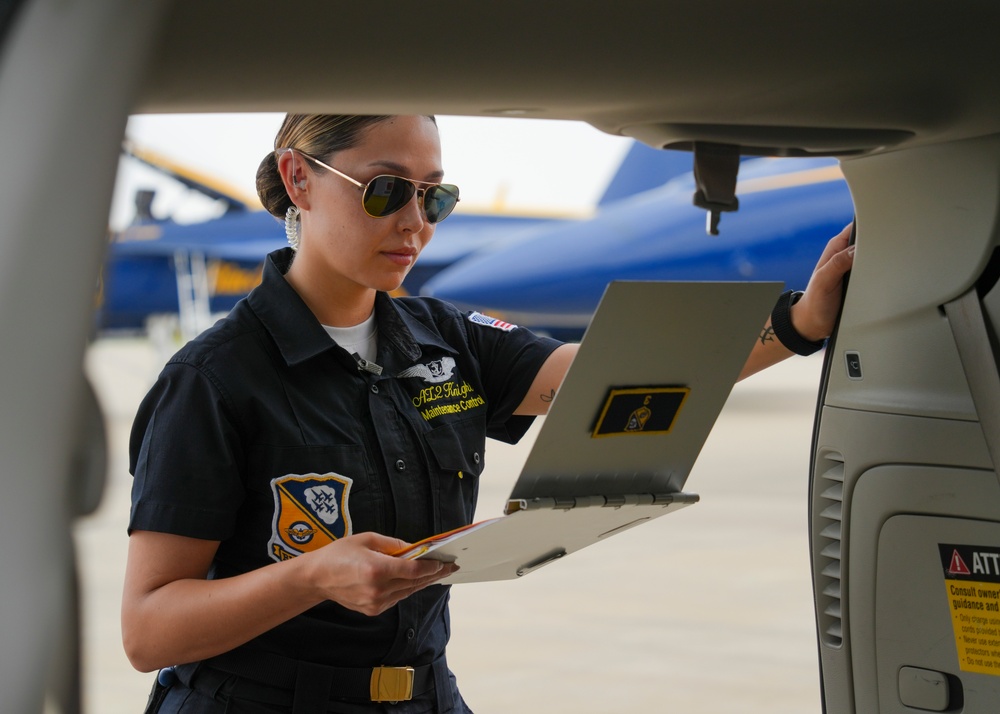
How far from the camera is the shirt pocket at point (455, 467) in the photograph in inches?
55.6

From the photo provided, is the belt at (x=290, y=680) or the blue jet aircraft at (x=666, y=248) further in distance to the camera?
the blue jet aircraft at (x=666, y=248)

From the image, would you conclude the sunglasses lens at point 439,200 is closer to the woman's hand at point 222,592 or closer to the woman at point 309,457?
the woman at point 309,457

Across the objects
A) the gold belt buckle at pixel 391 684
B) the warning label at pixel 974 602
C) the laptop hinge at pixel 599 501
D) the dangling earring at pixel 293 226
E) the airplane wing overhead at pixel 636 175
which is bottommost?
the gold belt buckle at pixel 391 684

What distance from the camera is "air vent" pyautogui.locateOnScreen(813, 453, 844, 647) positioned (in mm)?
1618

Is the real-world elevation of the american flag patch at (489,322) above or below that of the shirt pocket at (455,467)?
above

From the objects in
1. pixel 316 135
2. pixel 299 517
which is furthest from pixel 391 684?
pixel 316 135

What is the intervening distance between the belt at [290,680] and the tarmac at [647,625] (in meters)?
1.48

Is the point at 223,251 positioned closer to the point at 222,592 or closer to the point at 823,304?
the point at 823,304

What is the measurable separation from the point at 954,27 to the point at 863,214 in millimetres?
465

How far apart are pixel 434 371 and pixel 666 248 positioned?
322 inches

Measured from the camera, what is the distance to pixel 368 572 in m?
1.07

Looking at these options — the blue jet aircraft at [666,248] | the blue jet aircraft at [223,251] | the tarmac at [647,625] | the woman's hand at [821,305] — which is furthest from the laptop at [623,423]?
the blue jet aircraft at [223,251]

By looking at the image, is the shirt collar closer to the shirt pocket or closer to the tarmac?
the shirt pocket

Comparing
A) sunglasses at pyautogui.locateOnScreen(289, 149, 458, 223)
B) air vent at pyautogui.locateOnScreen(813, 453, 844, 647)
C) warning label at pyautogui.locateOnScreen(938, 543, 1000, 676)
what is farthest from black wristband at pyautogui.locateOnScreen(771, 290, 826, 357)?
sunglasses at pyautogui.locateOnScreen(289, 149, 458, 223)
